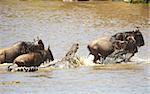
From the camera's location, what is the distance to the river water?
1220 cm

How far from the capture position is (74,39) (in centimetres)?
2208

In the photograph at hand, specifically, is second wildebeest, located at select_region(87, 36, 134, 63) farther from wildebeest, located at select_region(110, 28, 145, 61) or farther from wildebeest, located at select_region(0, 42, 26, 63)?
wildebeest, located at select_region(0, 42, 26, 63)

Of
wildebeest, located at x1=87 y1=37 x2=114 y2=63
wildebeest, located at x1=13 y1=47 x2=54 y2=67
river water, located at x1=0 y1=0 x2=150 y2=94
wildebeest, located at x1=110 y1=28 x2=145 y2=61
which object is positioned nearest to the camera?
river water, located at x1=0 y1=0 x2=150 y2=94

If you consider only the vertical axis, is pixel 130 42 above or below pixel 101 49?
above

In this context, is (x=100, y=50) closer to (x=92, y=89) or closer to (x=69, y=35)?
(x=92, y=89)

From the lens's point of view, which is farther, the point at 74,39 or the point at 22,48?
the point at 74,39

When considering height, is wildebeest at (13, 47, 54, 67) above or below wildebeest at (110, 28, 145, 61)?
below

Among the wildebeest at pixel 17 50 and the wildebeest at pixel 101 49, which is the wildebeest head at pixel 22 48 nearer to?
the wildebeest at pixel 17 50

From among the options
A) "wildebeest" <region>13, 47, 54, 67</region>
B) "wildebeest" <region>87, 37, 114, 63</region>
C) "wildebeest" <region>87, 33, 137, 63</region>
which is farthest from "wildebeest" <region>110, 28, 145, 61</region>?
"wildebeest" <region>13, 47, 54, 67</region>

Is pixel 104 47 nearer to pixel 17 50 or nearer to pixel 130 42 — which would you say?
pixel 130 42

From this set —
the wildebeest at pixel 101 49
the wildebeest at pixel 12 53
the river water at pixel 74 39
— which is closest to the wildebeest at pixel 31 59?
the wildebeest at pixel 12 53

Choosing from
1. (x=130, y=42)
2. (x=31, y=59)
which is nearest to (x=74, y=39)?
(x=130, y=42)

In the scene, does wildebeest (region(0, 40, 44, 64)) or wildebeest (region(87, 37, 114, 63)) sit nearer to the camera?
wildebeest (region(0, 40, 44, 64))

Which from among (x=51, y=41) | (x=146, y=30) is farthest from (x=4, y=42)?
(x=146, y=30)
